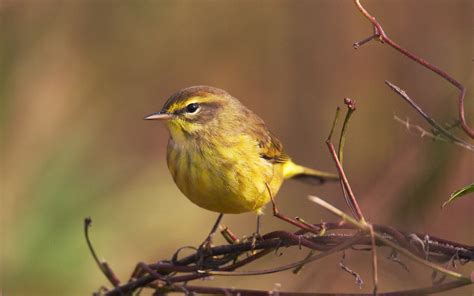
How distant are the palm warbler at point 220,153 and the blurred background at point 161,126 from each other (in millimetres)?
590

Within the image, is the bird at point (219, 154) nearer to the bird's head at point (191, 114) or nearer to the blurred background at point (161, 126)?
the bird's head at point (191, 114)

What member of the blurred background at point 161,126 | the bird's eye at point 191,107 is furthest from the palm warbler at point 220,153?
the blurred background at point 161,126

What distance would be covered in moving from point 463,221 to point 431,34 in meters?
2.24

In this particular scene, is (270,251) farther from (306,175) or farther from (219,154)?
(306,175)

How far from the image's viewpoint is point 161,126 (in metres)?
8.24

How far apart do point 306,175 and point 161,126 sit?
138 inches

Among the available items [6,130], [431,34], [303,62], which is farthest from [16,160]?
[431,34]

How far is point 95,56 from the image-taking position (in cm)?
736

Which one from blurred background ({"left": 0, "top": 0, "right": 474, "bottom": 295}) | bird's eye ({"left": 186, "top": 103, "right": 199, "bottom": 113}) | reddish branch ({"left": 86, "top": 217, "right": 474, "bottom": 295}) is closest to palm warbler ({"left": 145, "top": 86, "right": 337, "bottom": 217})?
bird's eye ({"left": 186, "top": 103, "right": 199, "bottom": 113})

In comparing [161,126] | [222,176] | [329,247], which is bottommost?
[329,247]

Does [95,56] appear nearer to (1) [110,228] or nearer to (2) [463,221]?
(1) [110,228]

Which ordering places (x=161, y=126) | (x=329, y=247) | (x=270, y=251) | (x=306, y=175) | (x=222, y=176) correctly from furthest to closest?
(x=161, y=126), (x=306, y=175), (x=222, y=176), (x=270, y=251), (x=329, y=247)

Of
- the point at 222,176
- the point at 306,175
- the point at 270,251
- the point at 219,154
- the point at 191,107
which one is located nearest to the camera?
the point at 270,251

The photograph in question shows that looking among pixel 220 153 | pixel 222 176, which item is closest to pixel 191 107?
pixel 220 153
